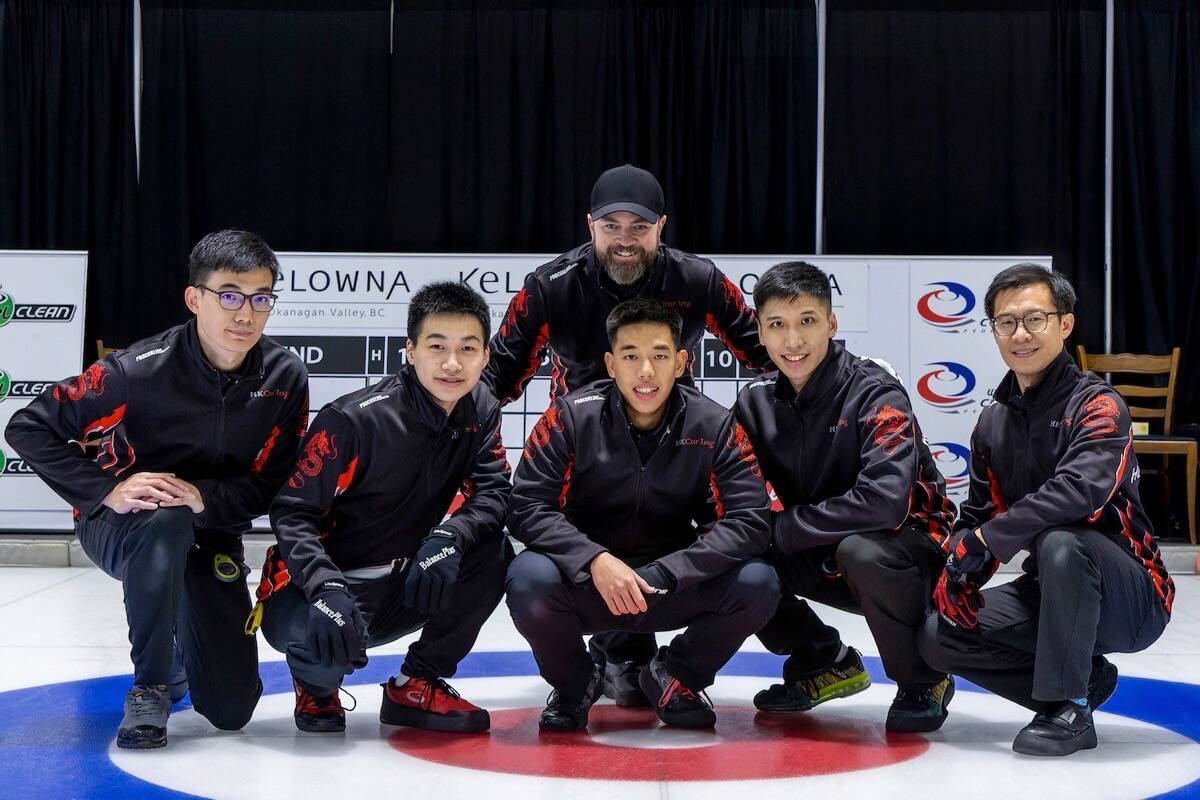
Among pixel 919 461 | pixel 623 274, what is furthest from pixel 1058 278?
pixel 623 274

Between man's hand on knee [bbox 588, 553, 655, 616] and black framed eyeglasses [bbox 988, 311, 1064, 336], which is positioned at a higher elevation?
black framed eyeglasses [bbox 988, 311, 1064, 336]

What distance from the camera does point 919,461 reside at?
10.8 feet

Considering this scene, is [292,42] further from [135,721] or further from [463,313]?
[135,721]

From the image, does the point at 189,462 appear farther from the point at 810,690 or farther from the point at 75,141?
the point at 75,141

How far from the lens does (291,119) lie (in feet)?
26.2

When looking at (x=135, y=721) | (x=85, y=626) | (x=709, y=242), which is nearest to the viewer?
(x=135, y=721)

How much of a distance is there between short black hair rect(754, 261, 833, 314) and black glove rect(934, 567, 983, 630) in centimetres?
80

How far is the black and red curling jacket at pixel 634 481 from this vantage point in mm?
3072

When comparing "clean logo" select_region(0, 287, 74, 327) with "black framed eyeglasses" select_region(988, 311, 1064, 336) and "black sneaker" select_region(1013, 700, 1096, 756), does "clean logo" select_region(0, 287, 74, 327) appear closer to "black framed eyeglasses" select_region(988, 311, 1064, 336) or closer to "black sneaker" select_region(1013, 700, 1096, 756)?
"black framed eyeglasses" select_region(988, 311, 1064, 336)

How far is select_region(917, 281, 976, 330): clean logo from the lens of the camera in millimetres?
6758

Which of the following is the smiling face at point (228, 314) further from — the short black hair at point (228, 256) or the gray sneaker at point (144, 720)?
the gray sneaker at point (144, 720)

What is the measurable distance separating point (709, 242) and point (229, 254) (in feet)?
17.1

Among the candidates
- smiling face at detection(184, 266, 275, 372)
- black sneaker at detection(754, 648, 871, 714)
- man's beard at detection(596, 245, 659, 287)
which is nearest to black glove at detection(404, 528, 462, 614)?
smiling face at detection(184, 266, 275, 372)

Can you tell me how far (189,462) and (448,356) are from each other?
739 millimetres
